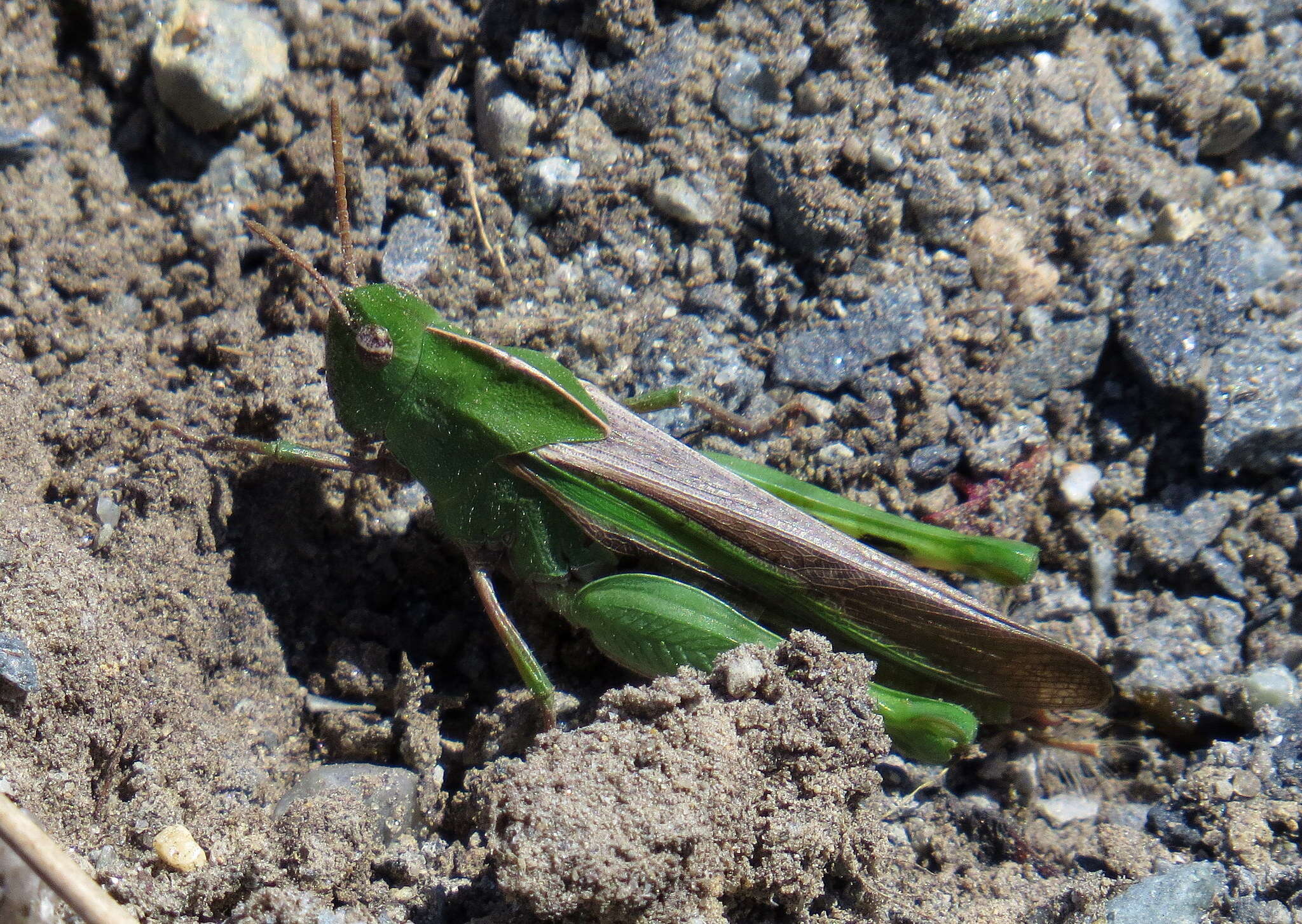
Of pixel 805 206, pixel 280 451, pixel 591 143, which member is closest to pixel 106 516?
pixel 280 451

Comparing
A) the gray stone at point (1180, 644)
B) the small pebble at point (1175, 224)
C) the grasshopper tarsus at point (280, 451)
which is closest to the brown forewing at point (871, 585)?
the gray stone at point (1180, 644)

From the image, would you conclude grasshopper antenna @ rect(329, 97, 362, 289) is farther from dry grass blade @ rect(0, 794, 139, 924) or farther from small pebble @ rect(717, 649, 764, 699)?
dry grass blade @ rect(0, 794, 139, 924)

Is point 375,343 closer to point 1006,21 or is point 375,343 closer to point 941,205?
point 941,205

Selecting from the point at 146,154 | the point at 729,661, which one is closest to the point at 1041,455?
the point at 729,661

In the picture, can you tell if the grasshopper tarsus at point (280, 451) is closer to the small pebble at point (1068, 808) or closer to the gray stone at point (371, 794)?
the gray stone at point (371, 794)

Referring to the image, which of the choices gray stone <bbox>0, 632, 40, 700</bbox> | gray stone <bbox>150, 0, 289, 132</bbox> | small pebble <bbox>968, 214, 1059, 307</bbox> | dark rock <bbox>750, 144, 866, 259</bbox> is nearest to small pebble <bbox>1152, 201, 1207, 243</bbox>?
small pebble <bbox>968, 214, 1059, 307</bbox>

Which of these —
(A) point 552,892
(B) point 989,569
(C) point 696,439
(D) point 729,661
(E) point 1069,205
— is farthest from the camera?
(E) point 1069,205

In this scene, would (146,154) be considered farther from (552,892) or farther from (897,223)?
(552,892)
